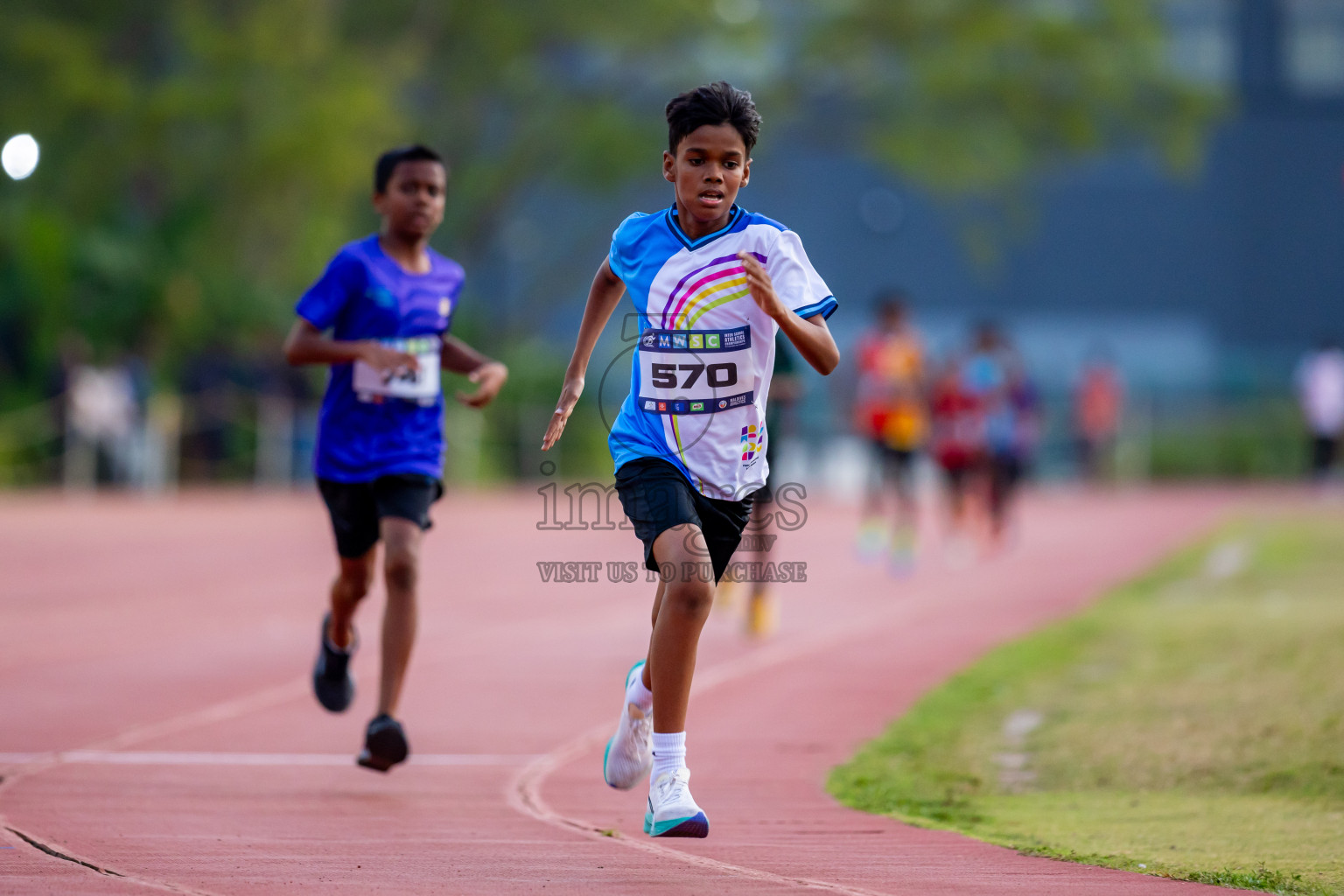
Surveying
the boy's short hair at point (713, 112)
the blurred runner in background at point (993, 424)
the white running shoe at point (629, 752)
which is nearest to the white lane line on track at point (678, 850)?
the white running shoe at point (629, 752)

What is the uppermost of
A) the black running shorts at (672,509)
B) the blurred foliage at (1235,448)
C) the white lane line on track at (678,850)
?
the blurred foliage at (1235,448)

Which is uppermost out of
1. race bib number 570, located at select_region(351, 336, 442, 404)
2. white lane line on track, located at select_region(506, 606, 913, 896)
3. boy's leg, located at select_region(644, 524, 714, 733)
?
race bib number 570, located at select_region(351, 336, 442, 404)

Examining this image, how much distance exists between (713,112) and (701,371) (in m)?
0.71

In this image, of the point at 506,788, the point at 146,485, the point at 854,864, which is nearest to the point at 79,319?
the point at 146,485

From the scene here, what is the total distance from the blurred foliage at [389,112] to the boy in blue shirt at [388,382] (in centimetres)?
1969

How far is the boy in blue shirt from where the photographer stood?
646 centimetres

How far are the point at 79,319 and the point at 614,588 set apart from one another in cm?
1445

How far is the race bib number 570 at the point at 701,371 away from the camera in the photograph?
512 cm

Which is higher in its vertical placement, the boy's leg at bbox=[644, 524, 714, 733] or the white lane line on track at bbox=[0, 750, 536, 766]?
the boy's leg at bbox=[644, 524, 714, 733]

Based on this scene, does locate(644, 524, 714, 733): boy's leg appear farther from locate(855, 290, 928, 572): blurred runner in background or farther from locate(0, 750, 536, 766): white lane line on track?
locate(855, 290, 928, 572): blurred runner in background

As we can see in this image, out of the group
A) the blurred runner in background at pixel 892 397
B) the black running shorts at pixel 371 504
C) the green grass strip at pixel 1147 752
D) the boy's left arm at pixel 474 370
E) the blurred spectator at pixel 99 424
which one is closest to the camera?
the green grass strip at pixel 1147 752

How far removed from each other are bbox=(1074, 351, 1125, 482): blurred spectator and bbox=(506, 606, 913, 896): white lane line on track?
76.5 feet

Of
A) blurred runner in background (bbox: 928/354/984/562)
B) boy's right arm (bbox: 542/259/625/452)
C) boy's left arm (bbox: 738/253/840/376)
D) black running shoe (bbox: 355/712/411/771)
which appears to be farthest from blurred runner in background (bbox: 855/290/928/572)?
boy's left arm (bbox: 738/253/840/376)

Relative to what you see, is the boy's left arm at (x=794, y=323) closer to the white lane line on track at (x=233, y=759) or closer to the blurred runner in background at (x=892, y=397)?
the white lane line on track at (x=233, y=759)
